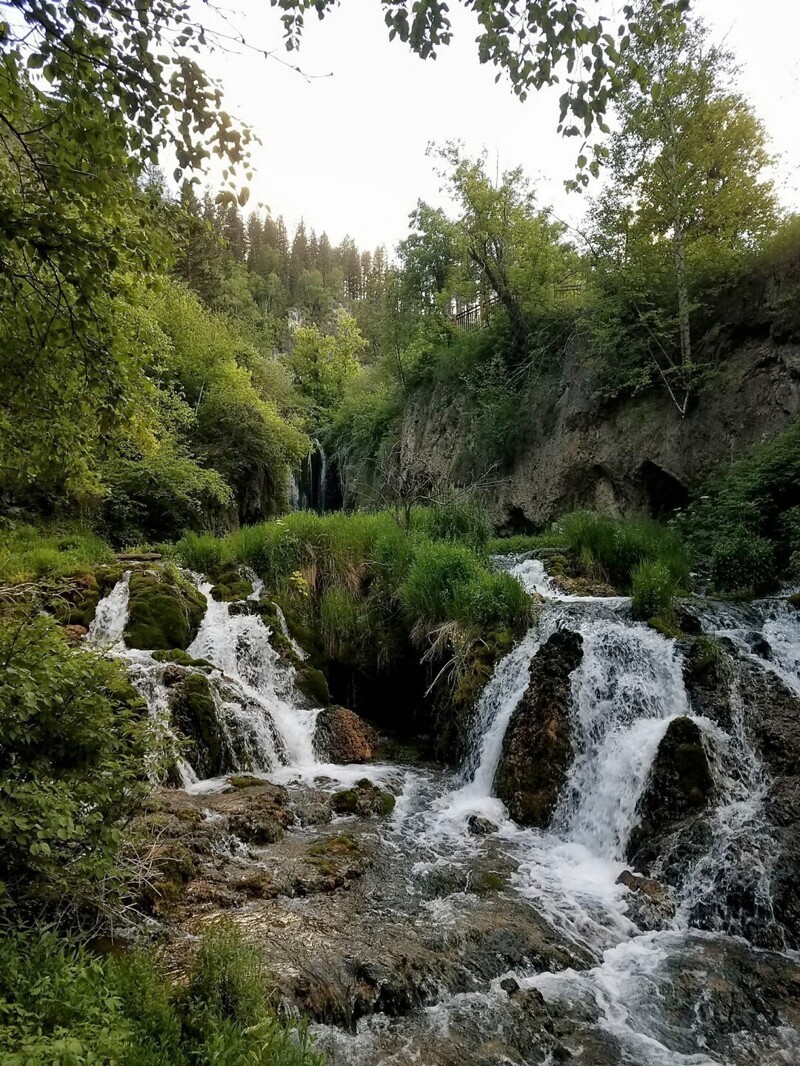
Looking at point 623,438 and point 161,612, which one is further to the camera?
point 623,438

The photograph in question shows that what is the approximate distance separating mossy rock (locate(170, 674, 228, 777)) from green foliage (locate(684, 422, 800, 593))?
7.01m

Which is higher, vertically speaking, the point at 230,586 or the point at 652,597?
the point at 230,586

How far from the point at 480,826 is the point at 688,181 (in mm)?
11830

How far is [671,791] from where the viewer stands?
5152 millimetres

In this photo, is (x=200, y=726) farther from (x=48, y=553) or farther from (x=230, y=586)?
(x=48, y=553)

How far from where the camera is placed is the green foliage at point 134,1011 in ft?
6.50

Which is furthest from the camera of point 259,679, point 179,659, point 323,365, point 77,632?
point 323,365

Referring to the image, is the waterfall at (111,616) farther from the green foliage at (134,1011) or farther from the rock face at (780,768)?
the rock face at (780,768)

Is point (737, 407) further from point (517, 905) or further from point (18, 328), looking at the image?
point (18, 328)

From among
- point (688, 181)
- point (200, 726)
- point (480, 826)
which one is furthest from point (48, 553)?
point (688, 181)

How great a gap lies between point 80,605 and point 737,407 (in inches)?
444

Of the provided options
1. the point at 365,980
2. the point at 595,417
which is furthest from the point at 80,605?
the point at 595,417

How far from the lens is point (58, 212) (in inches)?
101

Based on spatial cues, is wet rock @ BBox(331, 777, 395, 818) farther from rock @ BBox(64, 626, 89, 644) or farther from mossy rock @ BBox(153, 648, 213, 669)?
rock @ BBox(64, 626, 89, 644)
